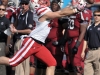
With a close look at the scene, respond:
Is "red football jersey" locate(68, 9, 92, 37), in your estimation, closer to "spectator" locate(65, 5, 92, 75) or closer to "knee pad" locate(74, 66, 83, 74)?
"spectator" locate(65, 5, 92, 75)

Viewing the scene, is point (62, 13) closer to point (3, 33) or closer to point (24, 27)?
point (24, 27)

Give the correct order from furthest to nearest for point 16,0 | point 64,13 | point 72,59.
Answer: point 16,0 → point 72,59 → point 64,13

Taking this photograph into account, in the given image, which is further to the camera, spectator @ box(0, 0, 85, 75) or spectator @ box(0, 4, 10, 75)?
Result: spectator @ box(0, 4, 10, 75)

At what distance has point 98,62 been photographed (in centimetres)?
938

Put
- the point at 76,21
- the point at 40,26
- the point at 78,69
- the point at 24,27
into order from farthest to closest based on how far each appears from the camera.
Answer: the point at 24,27, the point at 76,21, the point at 78,69, the point at 40,26

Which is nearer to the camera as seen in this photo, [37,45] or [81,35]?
[37,45]

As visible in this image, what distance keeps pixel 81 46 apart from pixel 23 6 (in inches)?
64.7

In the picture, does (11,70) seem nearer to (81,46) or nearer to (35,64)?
(35,64)

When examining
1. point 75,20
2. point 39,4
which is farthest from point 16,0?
point 39,4

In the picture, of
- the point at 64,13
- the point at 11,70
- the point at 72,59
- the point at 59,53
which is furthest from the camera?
the point at 11,70

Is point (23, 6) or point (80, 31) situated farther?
point (23, 6)

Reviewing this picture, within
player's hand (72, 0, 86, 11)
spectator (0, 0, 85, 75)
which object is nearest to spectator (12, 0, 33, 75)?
spectator (0, 0, 85, 75)

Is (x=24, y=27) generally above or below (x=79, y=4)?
below

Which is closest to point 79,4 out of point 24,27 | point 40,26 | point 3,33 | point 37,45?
point 40,26
